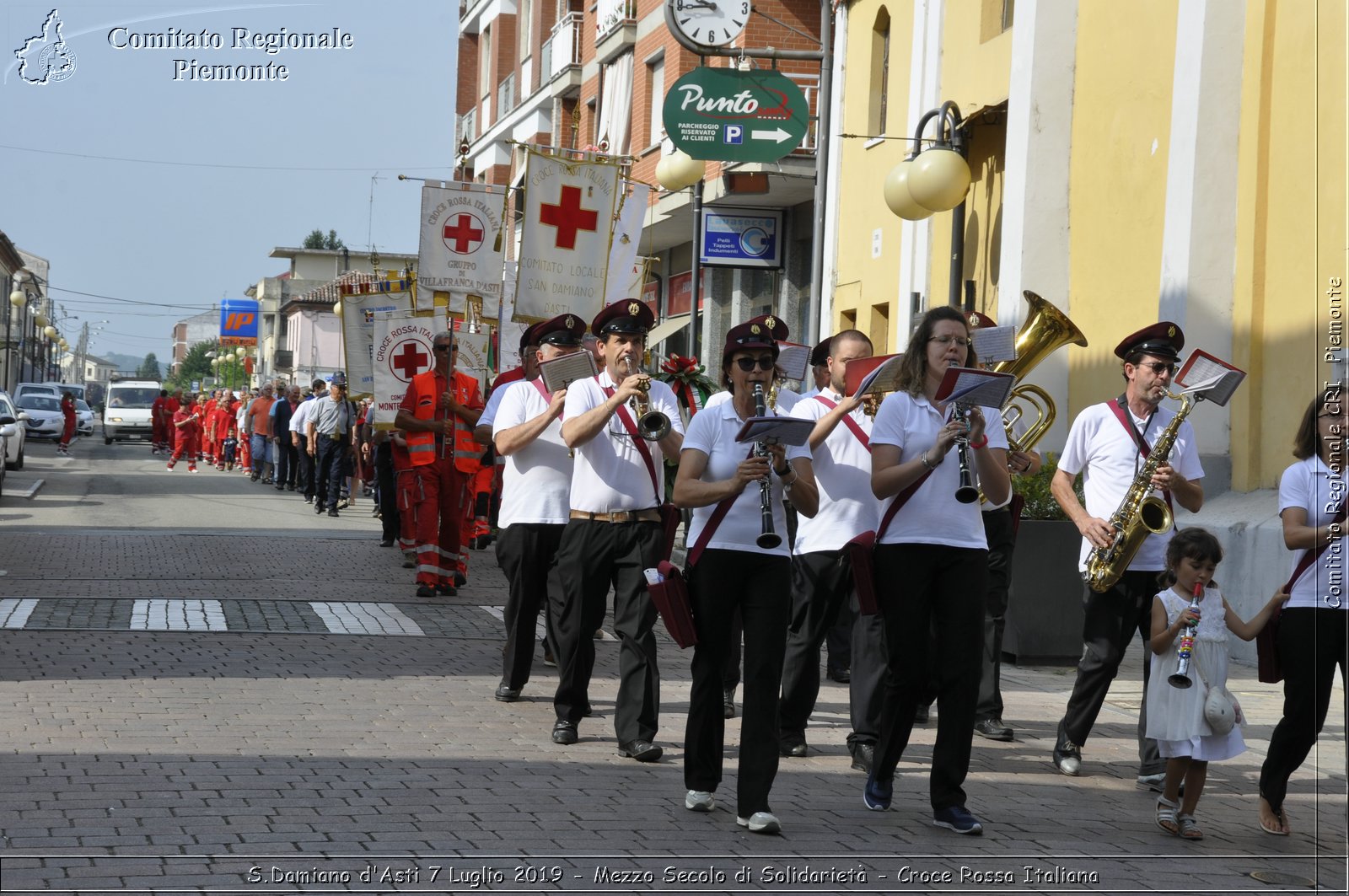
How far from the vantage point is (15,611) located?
12.0 metres

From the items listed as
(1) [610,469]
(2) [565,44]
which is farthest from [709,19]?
(2) [565,44]

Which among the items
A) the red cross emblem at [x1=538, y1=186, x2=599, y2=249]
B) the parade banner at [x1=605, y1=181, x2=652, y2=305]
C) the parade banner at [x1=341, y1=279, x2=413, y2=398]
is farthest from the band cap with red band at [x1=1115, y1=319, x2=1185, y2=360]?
the parade banner at [x1=341, y1=279, x2=413, y2=398]

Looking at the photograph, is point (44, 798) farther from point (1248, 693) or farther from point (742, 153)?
point (742, 153)

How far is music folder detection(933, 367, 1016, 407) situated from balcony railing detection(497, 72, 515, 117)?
35309mm

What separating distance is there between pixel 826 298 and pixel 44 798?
17297 millimetres

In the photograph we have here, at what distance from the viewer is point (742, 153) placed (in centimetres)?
1705

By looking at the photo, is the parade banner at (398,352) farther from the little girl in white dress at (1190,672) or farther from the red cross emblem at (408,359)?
the little girl in white dress at (1190,672)

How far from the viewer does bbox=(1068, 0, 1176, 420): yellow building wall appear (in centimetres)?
1434

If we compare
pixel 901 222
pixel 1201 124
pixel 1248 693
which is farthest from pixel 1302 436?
pixel 901 222

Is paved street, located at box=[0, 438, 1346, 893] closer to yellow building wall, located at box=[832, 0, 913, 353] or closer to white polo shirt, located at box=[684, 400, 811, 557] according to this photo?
white polo shirt, located at box=[684, 400, 811, 557]

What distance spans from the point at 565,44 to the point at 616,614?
2824 centimetres

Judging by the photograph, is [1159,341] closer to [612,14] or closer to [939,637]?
[939,637]

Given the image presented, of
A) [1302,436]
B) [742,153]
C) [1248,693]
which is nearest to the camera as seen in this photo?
[1302,436]

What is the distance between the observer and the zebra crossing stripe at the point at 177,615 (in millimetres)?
11538
